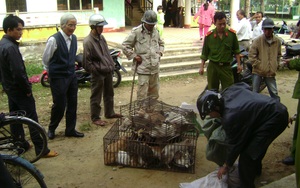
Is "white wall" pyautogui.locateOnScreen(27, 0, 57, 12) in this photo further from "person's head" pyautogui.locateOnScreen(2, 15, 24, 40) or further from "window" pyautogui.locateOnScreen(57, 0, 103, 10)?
"person's head" pyautogui.locateOnScreen(2, 15, 24, 40)

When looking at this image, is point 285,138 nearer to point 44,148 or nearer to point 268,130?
point 268,130

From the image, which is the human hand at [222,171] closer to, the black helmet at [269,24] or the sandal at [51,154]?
the sandal at [51,154]

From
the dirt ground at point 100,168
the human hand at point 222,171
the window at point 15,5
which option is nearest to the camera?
the human hand at point 222,171

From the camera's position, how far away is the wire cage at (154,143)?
4.29 metres

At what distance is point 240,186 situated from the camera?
3652mm

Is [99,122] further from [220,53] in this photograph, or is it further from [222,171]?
[222,171]

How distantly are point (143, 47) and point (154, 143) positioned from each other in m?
2.05

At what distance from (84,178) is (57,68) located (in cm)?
166

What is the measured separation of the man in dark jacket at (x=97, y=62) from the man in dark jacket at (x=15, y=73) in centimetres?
149

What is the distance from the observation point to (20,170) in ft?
10.7

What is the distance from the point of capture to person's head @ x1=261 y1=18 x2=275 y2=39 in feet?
18.2

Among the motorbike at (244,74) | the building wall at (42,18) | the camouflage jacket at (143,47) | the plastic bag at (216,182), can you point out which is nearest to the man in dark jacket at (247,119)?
the plastic bag at (216,182)

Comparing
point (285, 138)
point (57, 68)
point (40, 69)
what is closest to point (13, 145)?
point (57, 68)

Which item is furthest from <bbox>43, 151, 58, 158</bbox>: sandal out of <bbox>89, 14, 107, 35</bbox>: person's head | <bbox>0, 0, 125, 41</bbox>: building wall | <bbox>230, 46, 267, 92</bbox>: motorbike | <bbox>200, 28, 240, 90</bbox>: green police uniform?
<bbox>0, 0, 125, 41</bbox>: building wall
